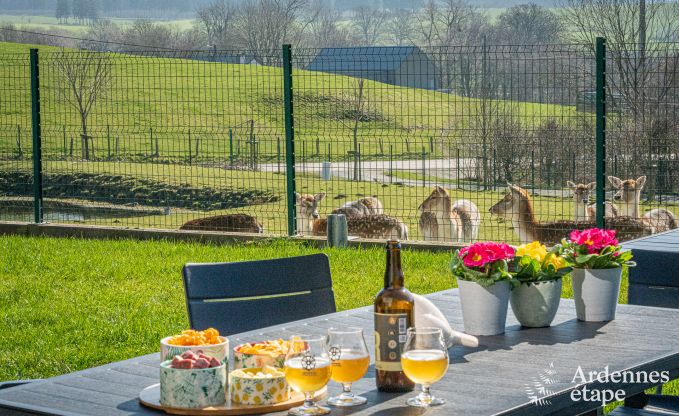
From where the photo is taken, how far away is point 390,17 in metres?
148

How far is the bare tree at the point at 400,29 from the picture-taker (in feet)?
413

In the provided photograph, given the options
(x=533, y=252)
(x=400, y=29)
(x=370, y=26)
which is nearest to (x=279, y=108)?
(x=533, y=252)

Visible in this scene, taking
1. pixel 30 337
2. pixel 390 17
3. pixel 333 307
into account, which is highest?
pixel 390 17

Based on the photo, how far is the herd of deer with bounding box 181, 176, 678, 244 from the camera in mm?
11547

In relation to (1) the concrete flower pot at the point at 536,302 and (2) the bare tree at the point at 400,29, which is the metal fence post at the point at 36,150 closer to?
(1) the concrete flower pot at the point at 536,302

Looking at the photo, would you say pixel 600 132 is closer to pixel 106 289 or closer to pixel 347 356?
pixel 106 289

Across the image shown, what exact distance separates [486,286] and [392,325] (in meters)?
0.72

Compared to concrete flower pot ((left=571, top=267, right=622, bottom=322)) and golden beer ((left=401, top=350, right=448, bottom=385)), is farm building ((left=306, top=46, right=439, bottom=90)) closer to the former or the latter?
concrete flower pot ((left=571, top=267, right=622, bottom=322))

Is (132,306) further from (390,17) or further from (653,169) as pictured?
(390,17)

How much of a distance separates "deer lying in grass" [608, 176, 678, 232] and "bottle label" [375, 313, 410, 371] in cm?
933

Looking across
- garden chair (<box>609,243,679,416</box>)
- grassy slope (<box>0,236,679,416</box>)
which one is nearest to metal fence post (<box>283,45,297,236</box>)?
grassy slope (<box>0,236,679,416</box>)

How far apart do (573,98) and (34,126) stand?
6.94 m

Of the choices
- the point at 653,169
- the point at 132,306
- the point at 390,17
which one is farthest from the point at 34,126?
the point at 390,17

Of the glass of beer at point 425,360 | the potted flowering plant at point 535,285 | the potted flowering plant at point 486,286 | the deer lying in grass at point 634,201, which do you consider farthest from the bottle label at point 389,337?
the deer lying in grass at point 634,201
